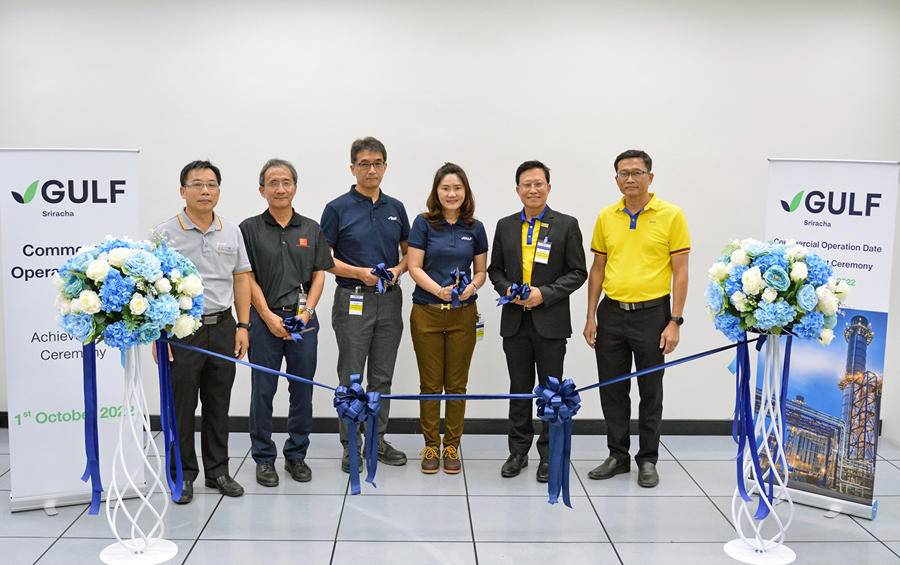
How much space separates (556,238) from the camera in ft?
15.2

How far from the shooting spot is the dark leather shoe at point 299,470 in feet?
15.2

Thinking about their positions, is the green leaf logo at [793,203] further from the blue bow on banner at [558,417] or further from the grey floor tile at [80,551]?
the grey floor tile at [80,551]

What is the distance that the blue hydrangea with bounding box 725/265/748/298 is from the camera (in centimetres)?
342

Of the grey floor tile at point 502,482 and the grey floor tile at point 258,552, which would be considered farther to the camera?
the grey floor tile at point 502,482

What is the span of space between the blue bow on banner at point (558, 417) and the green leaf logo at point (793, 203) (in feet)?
5.34

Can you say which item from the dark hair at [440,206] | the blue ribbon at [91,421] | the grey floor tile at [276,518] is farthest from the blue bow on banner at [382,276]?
the blue ribbon at [91,421]

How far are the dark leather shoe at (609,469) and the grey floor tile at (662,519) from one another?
31 centimetres

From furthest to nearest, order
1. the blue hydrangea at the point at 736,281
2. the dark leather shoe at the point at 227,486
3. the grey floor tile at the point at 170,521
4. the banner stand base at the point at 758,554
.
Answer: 1. the dark leather shoe at the point at 227,486
2. the grey floor tile at the point at 170,521
3. the banner stand base at the point at 758,554
4. the blue hydrangea at the point at 736,281

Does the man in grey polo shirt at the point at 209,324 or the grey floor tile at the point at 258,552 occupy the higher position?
the man in grey polo shirt at the point at 209,324

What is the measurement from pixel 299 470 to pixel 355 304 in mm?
1009

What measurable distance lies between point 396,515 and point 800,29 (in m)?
4.11

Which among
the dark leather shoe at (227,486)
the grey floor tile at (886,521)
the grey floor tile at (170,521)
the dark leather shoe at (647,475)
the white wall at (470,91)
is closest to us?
the grey floor tile at (170,521)

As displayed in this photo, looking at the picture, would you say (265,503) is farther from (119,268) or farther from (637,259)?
(637,259)

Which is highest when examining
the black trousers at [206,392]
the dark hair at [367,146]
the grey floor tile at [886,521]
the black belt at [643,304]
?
the dark hair at [367,146]
